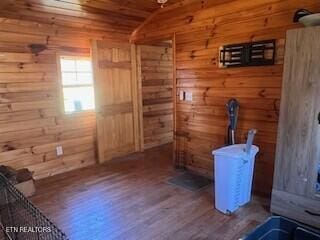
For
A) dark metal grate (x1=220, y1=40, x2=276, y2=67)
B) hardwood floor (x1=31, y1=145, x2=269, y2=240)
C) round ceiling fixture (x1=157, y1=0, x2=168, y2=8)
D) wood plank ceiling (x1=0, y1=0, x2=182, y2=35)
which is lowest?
hardwood floor (x1=31, y1=145, x2=269, y2=240)

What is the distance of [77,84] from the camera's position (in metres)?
3.85

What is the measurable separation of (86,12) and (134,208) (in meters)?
2.66

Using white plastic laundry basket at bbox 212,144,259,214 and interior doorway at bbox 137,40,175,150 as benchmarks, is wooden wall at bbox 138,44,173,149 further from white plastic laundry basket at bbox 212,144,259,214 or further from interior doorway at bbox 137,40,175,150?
white plastic laundry basket at bbox 212,144,259,214

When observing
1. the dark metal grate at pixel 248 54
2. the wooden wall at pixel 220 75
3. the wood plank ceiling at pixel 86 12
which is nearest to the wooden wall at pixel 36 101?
the wood plank ceiling at pixel 86 12

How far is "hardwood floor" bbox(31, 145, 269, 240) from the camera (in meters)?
2.25

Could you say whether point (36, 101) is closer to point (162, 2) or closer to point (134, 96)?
point (134, 96)

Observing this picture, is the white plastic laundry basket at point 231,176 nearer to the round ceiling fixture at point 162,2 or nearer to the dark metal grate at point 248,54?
the dark metal grate at point 248,54

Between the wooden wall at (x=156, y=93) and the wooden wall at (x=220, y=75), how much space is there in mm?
797

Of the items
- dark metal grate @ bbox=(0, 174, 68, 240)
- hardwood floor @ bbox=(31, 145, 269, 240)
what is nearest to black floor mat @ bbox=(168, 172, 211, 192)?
hardwood floor @ bbox=(31, 145, 269, 240)

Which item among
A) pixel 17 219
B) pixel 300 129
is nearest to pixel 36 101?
pixel 17 219

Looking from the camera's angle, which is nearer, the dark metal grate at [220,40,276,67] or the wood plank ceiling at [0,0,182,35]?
the dark metal grate at [220,40,276,67]

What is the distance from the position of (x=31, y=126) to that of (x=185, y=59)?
7.76ft

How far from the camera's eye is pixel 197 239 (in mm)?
2133

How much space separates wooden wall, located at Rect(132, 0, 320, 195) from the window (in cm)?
121
